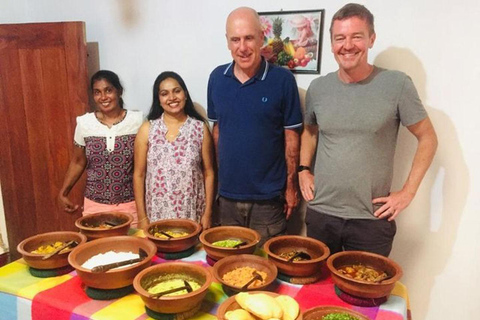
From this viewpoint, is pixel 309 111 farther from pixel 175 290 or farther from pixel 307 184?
pixel 175 290

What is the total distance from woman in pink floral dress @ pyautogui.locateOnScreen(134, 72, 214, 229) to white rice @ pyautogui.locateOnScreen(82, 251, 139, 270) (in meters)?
0.69

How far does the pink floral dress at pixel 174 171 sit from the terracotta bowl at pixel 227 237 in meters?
0.59

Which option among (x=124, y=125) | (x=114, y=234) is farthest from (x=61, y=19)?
(x=114, y=234)

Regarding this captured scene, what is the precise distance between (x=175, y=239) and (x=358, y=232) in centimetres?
81

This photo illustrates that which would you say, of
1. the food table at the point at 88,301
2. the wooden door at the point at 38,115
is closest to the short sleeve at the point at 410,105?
the food table at the point at 88,301

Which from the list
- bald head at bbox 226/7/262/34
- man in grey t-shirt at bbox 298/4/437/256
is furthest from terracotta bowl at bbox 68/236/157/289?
bald head at bbox 226/7/262/34

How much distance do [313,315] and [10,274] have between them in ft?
3.84

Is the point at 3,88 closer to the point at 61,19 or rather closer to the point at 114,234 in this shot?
the point at 61,19

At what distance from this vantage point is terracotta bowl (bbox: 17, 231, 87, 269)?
59.8 inches

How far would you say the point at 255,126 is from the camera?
209 centimetres

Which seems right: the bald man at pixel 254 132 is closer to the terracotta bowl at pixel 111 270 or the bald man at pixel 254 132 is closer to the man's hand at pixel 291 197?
the man's hand at pixel 291 197

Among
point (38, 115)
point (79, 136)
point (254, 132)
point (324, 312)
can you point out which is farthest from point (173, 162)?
point (38, 115)

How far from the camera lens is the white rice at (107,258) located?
4.88ft

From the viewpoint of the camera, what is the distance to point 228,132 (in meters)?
2.15
